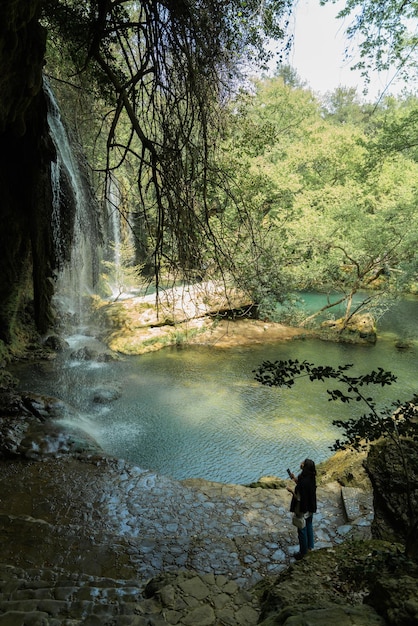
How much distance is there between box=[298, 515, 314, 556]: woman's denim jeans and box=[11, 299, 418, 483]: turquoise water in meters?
3.04

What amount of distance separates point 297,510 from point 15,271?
920 cm

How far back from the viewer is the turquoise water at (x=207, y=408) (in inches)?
314

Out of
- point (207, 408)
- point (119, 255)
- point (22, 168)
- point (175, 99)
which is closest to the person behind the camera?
point (175, 99)

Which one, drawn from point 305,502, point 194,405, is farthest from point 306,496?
point 194,405

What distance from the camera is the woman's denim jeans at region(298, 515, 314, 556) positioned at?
4.27 m

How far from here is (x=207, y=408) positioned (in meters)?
9.98

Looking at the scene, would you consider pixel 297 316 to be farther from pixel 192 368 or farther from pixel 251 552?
pixel 251 552

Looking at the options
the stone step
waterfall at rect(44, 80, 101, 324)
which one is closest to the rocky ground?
the stone step

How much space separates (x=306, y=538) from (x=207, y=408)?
580 centimetres

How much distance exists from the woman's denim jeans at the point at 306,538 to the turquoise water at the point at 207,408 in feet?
9.99

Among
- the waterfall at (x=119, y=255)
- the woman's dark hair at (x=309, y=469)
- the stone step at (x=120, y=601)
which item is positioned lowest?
the stone step at (x=120, y=601)

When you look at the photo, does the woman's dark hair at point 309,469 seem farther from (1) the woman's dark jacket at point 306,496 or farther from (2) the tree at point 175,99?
(2) the tree at point 175,99

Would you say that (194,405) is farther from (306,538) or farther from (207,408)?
(306,538)

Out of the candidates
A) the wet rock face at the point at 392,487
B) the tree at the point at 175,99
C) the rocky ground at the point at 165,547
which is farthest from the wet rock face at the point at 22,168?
the wet rock face at the point at 392,487
